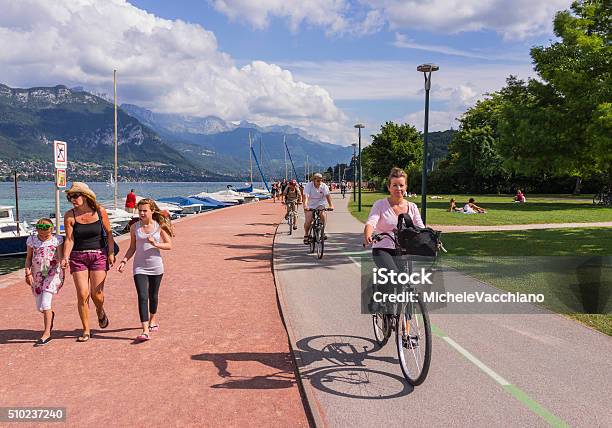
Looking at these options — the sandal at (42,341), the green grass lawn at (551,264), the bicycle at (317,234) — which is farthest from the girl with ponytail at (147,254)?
the bicycle at (317,234)

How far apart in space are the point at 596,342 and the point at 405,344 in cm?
241

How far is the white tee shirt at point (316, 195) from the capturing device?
39.8 ft

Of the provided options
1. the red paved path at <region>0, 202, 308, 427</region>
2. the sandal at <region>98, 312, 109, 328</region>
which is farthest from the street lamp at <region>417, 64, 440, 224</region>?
the sandal at <region>98, 312, 109, 328</region>

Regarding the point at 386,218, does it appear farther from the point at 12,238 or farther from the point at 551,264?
the point at 12,238

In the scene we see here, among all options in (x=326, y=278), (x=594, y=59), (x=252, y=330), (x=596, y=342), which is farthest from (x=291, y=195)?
(x=596, y=342)

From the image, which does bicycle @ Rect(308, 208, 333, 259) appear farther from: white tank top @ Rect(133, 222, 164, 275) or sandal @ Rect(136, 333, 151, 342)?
sandal @ Rect(136, 333, 151, 342)

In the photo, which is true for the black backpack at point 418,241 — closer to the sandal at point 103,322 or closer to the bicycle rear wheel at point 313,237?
the sandal at point 103,322

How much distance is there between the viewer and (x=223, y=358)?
5227mm

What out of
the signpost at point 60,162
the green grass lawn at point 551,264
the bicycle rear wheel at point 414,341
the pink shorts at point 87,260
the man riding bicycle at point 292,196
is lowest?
the green grass lawn at point 551,264

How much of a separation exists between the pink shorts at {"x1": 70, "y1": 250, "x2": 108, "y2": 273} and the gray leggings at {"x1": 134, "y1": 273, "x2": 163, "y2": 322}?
1.48 ft

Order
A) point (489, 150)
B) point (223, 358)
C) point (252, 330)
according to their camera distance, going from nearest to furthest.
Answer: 1. point (223, 358)
2. point (252, 330)
3. point (489, 150)

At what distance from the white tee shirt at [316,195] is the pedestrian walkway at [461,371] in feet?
15.5

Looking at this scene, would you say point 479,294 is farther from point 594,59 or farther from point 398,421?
point 594,59

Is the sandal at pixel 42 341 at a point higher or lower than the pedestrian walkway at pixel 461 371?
lower
